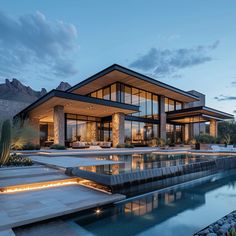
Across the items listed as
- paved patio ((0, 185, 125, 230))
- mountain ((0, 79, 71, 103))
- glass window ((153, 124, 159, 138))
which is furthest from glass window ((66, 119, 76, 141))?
mountain ((0, 79, 71, 103))

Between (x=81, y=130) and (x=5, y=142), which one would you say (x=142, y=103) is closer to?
(x=81, y=130)

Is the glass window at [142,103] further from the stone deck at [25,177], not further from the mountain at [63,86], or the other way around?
the mountain at [63,86]

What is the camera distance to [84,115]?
71.7ft

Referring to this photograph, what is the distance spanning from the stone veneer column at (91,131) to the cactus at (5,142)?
14071mm

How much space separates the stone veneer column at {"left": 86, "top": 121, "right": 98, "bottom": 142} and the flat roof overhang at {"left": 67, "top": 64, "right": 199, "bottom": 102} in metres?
3.91

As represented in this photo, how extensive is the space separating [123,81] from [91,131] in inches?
259

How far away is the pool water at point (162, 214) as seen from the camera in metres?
4.10

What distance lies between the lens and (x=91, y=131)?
22.6 meters

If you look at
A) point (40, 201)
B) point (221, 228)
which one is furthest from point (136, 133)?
point (221, 228)

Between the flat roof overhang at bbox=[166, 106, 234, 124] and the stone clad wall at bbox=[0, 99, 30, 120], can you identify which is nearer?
the flat roof overhang at bbox=[166, 106, 234, 124]

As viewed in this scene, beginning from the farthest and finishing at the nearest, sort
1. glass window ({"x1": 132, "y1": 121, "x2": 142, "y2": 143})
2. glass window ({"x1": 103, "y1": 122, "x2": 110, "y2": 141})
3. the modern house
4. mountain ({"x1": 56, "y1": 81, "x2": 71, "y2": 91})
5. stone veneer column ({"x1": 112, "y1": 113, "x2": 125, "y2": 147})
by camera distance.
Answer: mountain ({"x1": 56, "y1": 81, "x2": 71, "y2": 91}) < glass window ({"x1": 103, "y1": 122, "x2": 110, "y2": 141}) < glass window ({"x1": 132, "y1": 121, "x2": 142, "y2": 143}) < stone veneer column ({"x1": 112, "y1": 113, "x2": 125, "y2": 147}) < the modern house

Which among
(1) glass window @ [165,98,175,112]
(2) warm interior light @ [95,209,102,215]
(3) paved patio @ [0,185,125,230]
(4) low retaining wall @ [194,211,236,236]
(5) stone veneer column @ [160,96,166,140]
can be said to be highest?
(1) glass window @ [165,98,175,112]

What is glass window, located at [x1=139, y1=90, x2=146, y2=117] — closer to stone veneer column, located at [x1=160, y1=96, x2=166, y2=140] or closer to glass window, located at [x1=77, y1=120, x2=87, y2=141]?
stone veneer column, located at [x1=160, y1=96, x2=166, y2=140]

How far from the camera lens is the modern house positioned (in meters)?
17.4
